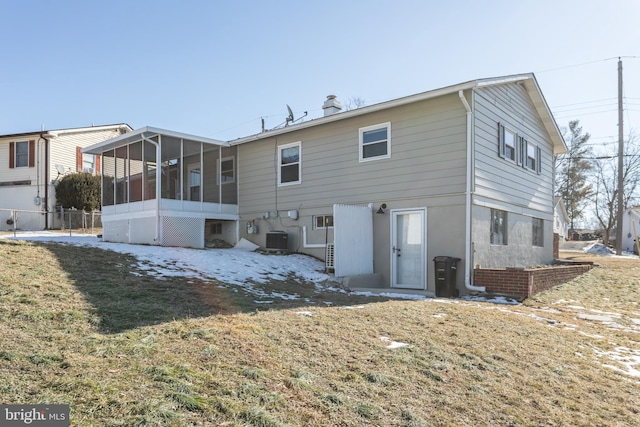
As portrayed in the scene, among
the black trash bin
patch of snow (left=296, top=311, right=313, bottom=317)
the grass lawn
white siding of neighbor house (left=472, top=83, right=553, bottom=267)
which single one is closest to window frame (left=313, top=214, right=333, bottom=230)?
the black trash bin

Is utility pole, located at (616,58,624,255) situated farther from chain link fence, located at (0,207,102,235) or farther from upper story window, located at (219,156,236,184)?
chain link fence, located at (0,207,102,235)

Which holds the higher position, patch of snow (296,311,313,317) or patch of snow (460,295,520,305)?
patch of snow (296,311,313,317)

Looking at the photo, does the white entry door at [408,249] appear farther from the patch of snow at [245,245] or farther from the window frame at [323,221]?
the patch of snow at [245,245]

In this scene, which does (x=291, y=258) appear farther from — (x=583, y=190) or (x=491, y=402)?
(x=583, y=190)

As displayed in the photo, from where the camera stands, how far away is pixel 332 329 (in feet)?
17.7

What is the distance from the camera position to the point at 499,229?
12016 millimetres

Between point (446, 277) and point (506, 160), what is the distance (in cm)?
436

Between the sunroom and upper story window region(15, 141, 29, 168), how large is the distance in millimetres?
10360

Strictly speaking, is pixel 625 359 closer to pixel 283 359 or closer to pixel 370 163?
pixel 283 359

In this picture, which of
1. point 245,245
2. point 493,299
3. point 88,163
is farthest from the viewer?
point 88,163

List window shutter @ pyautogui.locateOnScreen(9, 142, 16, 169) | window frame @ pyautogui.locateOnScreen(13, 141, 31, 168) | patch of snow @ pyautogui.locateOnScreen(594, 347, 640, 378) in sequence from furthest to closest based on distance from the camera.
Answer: window shutter @ pyautogui.locateOnScreen(9, 142, 16, 169), window frame @ pyautogui.locateOnScreen(13, 141, 31, 168), patch of snow @ pyautogui.locateOnScreen(594, 347, 640, 378)

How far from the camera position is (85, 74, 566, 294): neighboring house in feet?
34.4

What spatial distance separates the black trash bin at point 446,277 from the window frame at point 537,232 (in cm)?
584

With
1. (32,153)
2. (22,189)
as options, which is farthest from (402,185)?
(22,189)
